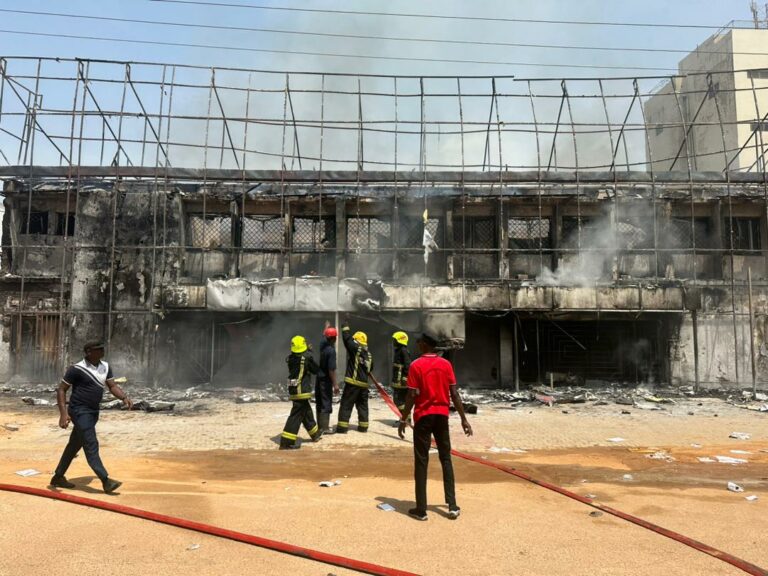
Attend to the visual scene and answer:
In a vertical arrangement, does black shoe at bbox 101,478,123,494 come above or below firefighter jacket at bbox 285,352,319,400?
below

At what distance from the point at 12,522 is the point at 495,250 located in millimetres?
13460

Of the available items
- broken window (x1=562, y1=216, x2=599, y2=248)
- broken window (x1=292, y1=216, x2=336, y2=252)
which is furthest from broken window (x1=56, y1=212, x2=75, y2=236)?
broken window (x1=562, y1=216, x2=599, y2=248)

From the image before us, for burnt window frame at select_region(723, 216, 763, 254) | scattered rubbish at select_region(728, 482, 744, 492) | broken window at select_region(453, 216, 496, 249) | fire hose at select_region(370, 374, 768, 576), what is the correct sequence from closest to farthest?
1. fire hose at select_region(370, 374, 768, 576)
2. scattered rubbish at select_region(728, 482, 744, 492)
3. burnt window frame at select_region(723, 216, 763, 254)
4. broken window at select_region(453, 216, 496, 249)

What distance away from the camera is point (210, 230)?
16.2m

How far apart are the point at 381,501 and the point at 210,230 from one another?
→ 1290 centimetres

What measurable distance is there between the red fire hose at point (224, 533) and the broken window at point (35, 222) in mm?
13478

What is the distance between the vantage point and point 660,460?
7.14 meters

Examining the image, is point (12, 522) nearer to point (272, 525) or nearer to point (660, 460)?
point (272, 525)

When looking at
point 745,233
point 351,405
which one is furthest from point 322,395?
point 745,233

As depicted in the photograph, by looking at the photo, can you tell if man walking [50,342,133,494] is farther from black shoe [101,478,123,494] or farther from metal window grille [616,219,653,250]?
metal window grille [616,219,653,250]

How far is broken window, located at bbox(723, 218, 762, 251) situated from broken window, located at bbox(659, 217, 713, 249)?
1.68 feet

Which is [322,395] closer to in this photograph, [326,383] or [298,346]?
[326,383]

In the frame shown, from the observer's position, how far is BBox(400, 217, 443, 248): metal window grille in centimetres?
1620

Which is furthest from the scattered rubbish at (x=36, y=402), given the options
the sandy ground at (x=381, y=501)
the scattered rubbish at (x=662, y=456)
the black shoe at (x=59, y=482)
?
the scattered rubbish at (x=662, y=456)
